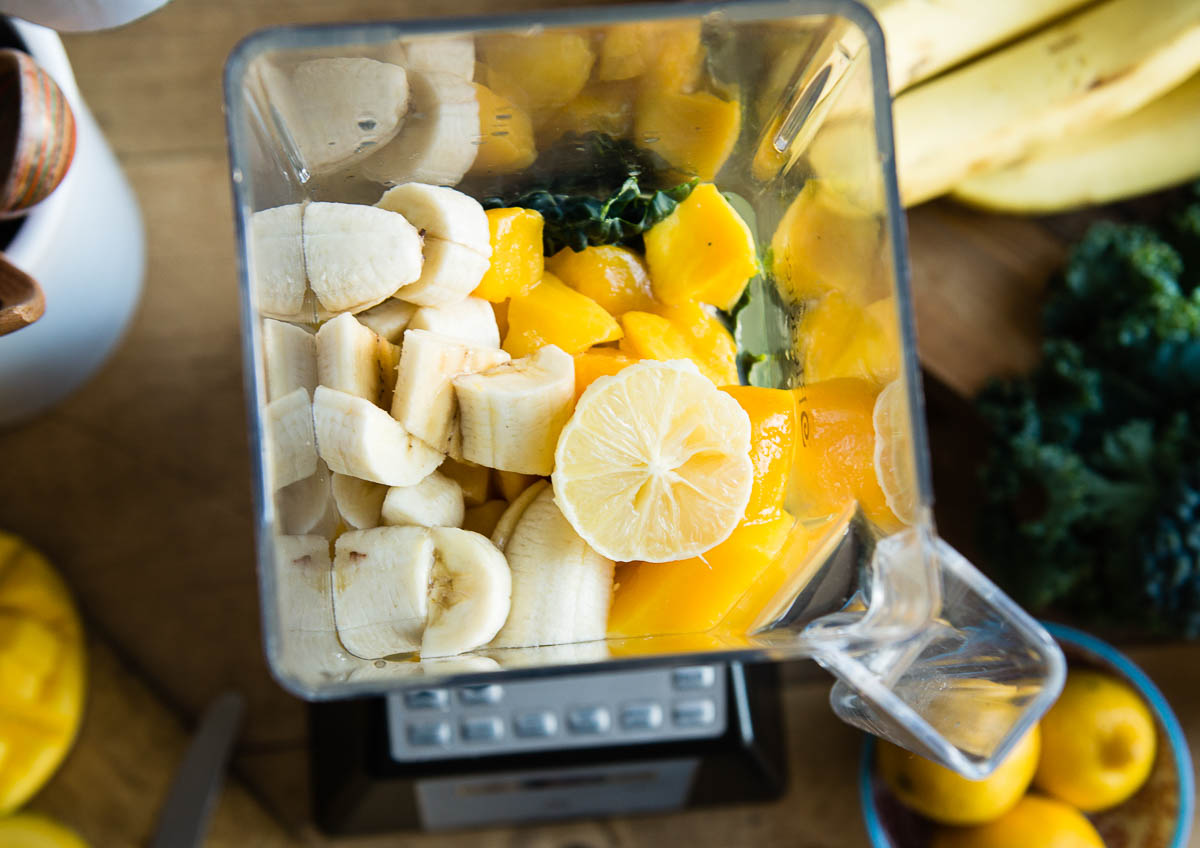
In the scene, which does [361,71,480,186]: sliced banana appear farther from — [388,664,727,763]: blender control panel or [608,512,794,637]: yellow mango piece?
[388,664,727,763]: blender control panel

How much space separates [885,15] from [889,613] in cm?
45

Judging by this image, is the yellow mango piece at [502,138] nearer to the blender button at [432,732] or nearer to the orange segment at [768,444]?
the orange segment at [768,444]

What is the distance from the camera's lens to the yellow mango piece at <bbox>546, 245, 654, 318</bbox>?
56 centimetres

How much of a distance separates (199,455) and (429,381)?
16.5 inches

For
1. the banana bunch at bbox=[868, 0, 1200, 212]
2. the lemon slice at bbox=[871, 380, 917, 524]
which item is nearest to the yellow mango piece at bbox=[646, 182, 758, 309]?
the lemon slice at bbox=[871, 380, 917, 524]

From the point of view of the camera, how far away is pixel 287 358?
50cm

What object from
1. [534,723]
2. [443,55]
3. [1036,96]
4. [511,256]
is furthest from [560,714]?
[1036,96]

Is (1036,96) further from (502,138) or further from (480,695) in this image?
(480,695)

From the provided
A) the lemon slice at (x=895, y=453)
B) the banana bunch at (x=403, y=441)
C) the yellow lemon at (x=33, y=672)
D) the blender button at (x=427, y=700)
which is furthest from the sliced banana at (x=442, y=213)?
the yellow lemon at (x=33, y=672)

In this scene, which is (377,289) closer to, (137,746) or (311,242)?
(311,242)

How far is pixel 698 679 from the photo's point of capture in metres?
0.69

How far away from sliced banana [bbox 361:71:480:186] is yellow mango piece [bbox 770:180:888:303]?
184 millimetres

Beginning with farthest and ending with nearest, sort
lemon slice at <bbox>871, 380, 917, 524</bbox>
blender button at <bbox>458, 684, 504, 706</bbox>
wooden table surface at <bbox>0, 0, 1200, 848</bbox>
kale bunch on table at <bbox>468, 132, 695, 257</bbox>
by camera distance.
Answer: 1. wooden table surface at <bbox>0, 0, 1200, 848</bbox>
2. blender button at <bbox>458, 684, 504, 706</bbox>
3. kale bunch on table at <bbox>468, 132, 695, 257</bbox>
4. lemon slice at <bbox>871, 380, 917, 524</bbox>

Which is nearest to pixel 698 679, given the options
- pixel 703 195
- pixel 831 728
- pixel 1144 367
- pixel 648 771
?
pixel 648 771
